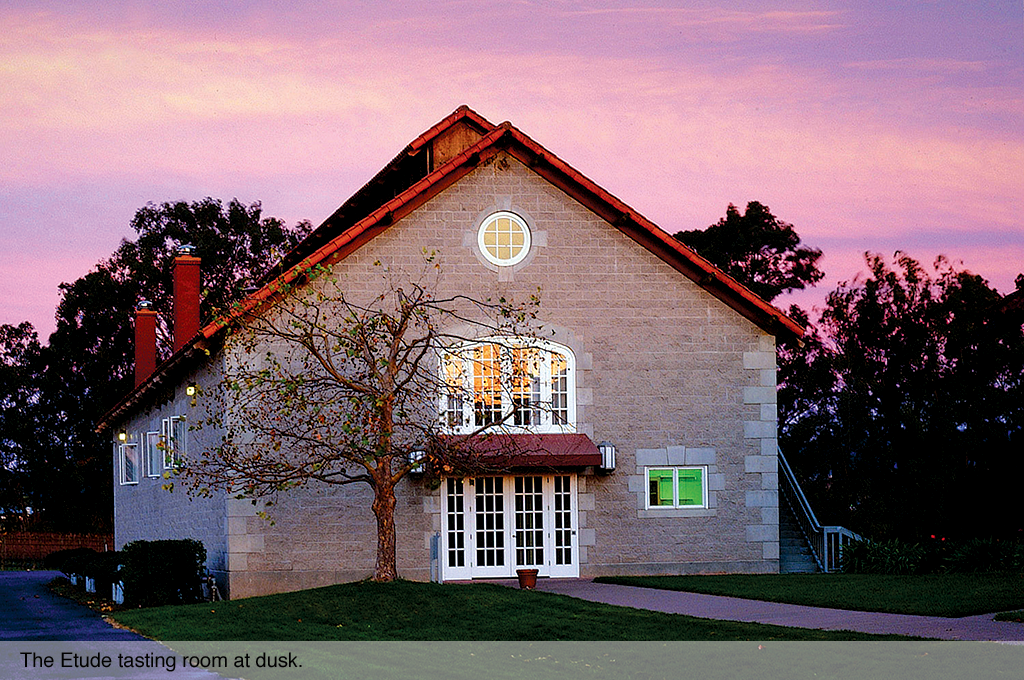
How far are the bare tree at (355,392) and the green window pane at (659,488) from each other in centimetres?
282

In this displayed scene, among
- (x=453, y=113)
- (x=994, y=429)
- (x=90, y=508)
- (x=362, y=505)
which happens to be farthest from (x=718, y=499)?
(x=90, y=508)

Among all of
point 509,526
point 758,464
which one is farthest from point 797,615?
point 509,526

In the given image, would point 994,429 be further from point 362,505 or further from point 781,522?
point 362,505

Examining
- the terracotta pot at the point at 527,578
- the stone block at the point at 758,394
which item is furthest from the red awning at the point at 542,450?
the stone block at the point at 758,394

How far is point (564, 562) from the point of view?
24.5m

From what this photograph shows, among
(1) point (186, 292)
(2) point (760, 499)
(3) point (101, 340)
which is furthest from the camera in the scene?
(3) point (101, 340)

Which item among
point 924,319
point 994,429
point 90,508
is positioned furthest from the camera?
point 90,508

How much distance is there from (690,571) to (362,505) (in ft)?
20.2

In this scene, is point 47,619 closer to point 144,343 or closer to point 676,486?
point 676,486

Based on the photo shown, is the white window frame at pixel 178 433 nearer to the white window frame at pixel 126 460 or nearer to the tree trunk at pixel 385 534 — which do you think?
the white window frame at pixel 126 460

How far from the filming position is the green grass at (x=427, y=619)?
1495cm

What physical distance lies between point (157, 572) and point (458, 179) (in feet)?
28.8

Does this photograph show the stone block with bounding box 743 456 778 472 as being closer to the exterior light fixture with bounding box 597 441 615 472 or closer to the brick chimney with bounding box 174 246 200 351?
the exterior light fixture with bounding box 597 441 615 472

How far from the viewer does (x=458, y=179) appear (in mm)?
24656
